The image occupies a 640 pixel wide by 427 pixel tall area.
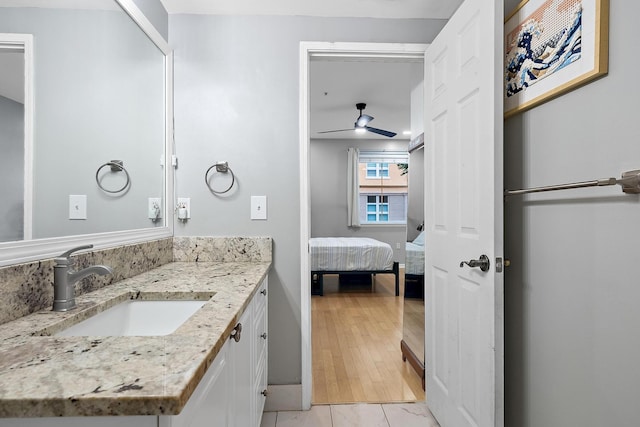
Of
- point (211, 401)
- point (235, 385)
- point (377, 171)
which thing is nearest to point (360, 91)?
point (377, 171)

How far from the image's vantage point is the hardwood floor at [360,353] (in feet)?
6.55

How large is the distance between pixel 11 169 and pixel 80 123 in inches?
Result: 14.1

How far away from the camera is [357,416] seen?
178 centimetres

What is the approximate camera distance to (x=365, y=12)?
1807mm

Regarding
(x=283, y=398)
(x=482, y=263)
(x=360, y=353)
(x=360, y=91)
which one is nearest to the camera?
Result: (x=482, y=263)

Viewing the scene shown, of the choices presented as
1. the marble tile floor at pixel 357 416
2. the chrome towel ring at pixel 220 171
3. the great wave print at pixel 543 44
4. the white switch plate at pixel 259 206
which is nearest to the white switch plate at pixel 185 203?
the chrome towel ring at pixel 220 171

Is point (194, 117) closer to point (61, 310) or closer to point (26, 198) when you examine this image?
point (26, 198)

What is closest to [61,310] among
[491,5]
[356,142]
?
[491,5]

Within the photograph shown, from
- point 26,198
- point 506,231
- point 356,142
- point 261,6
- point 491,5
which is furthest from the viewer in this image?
point 356,142

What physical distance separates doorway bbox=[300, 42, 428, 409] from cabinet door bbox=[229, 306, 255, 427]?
2.02 feet

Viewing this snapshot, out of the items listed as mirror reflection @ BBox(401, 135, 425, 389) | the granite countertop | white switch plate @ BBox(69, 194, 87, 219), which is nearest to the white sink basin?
the granite countertop

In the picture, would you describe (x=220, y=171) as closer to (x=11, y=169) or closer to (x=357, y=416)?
(x=11, y=169)

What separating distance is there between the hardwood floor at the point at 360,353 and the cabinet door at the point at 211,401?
1276 millimetres

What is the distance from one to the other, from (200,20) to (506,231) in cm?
205
